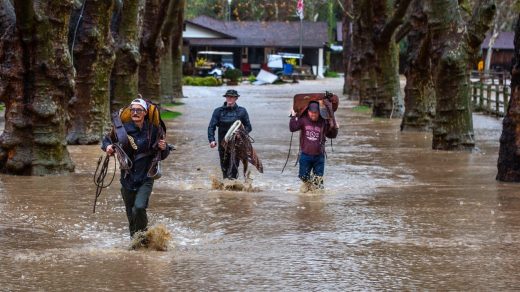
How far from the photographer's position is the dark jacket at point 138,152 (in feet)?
33.7

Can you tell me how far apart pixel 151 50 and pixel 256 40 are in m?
55.2

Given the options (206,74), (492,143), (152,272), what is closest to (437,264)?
(152,272)

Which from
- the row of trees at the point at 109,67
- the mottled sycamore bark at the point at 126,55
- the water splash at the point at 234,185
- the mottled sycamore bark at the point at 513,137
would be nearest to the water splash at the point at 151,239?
the water splash at the point at 234,185

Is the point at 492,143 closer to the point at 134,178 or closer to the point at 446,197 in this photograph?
the point at 446,197

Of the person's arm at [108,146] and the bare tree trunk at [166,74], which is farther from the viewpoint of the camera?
the bare tree trunk at [166,74]

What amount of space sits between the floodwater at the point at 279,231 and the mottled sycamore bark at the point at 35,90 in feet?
2.16

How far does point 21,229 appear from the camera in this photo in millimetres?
11164

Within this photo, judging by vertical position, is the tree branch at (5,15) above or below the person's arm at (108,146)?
above

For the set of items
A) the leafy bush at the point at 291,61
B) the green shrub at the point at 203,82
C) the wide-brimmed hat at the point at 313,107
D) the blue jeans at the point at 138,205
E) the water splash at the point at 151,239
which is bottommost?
the green shrub at the point at 203,82

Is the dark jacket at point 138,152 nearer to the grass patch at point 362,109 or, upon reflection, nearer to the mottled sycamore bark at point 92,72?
the mottled sycamore bark at point 92,72

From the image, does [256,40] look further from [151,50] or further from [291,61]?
[151,50]

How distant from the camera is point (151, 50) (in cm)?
3250

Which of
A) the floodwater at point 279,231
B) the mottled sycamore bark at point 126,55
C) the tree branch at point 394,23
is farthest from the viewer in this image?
the tree branch at point 394,23

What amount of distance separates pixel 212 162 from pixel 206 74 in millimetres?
59205
